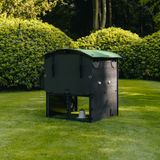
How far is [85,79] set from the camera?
5.48m

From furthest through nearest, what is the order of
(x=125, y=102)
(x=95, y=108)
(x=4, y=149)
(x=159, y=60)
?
1. (x=159, y=60)
2. (x=125, y=102)
3. (x=95, y=108)
4. (x=4, y=149)

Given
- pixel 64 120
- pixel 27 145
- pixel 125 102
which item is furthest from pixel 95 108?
pixel 125 102

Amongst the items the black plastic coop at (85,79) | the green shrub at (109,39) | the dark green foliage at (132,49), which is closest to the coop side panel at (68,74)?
the black plastic coop at (85,79)

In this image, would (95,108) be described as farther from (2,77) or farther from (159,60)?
(159,60)

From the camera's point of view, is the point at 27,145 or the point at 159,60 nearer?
the point at 27,145

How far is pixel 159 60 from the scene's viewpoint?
46.4 ft

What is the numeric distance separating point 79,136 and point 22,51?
23.4 feet

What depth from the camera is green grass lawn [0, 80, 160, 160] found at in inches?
147

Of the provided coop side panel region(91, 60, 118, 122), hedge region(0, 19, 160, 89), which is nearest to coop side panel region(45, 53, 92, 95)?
coop side panel region(91, 60, 118, 122)

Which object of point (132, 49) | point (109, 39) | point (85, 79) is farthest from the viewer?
point (109, 39)

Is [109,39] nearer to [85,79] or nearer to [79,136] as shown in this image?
[85,79]

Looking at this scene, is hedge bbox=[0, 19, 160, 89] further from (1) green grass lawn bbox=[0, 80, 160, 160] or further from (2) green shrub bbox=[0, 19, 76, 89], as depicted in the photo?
(1) green grass lawn bbox=[0, 80, 160, 160]

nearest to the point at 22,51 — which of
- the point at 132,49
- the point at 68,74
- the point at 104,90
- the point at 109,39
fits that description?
the point at 68,74

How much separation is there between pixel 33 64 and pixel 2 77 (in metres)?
1.27
